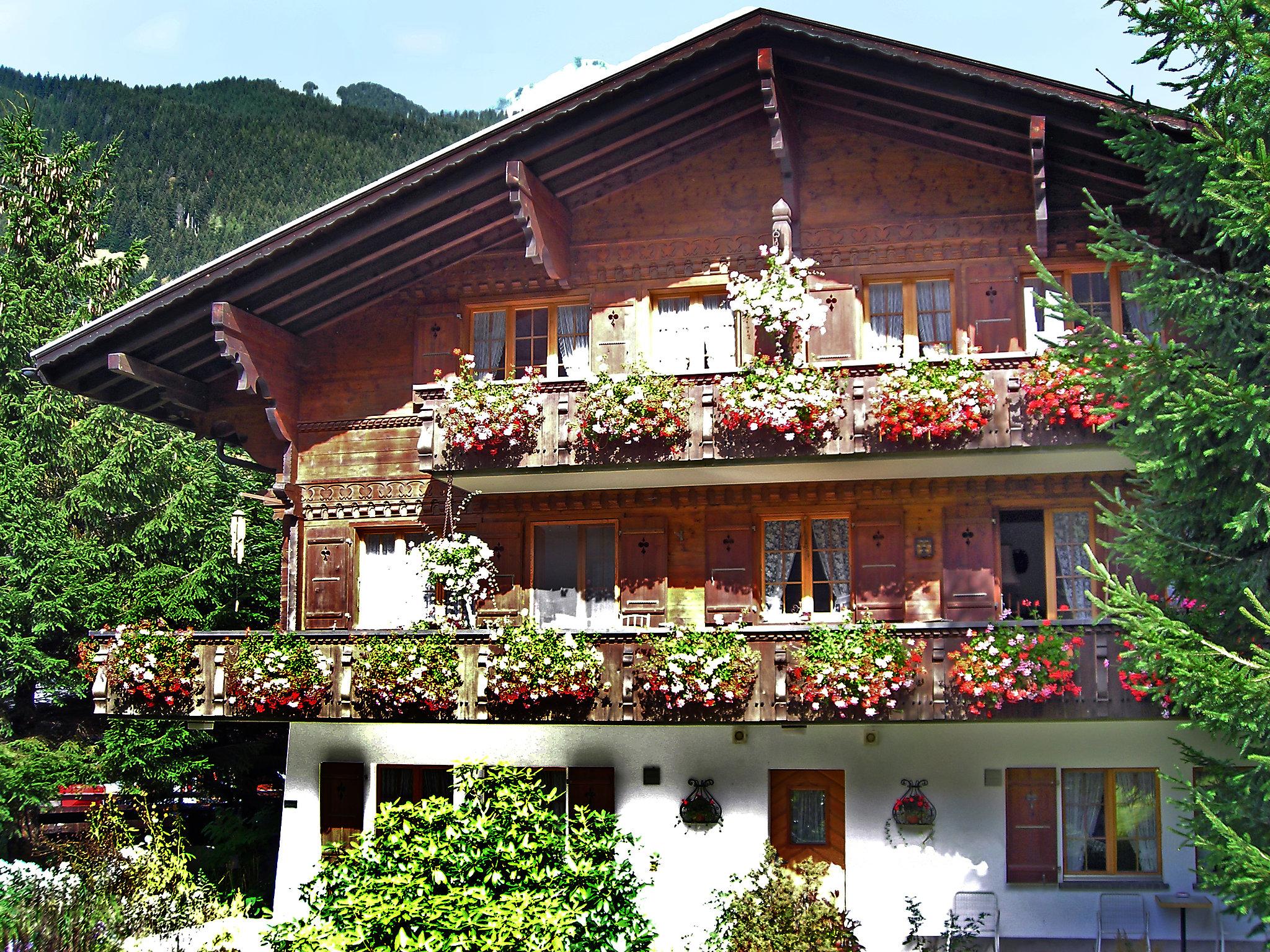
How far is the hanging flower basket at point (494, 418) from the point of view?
59.1 feet

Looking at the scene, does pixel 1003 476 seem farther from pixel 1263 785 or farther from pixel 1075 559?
pixel 1263 785

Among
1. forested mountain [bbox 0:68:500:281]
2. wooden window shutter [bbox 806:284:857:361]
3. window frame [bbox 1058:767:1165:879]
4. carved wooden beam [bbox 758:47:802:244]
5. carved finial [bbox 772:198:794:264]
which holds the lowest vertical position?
window frame [bbox 1058:767:1165:879]

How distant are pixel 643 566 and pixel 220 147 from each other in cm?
6905

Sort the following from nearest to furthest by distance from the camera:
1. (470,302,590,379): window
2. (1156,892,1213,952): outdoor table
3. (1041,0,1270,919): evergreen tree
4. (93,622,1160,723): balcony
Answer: (1041,0,1270,919): evergreen tree
(93,622,1160,723): balcony
(1156,892,1213,952): outdoor table
(470,302,590,379): window

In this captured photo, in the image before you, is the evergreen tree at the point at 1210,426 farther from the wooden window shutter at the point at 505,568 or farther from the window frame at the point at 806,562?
the wooden window shutter at the point at 505,568

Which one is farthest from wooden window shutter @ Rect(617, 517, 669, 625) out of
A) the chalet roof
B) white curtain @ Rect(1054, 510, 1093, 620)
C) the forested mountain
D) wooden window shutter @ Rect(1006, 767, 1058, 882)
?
the forested mountain

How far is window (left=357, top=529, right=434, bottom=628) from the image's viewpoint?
64.2 feet

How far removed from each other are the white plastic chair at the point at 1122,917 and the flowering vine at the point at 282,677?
956 cm

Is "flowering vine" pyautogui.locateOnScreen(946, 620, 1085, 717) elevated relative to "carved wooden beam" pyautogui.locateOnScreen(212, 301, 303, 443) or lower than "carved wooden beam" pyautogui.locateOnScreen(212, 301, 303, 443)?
lower

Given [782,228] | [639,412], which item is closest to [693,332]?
[782,228]

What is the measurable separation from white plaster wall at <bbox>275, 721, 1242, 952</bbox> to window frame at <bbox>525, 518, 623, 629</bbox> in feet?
5.90

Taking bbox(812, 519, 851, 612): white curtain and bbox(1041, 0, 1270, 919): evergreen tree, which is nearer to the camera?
bbox(1041, 0, 1270, 919): evergreen tree

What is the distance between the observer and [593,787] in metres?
17.9

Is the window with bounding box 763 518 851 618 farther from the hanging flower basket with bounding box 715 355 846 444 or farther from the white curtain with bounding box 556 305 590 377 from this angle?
the white curtain with bounding box 556 305 590 377
